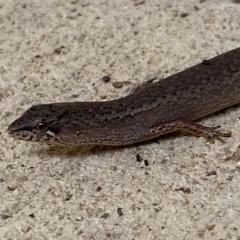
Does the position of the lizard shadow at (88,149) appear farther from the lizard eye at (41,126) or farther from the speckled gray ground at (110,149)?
the lizard eye at (41,126)

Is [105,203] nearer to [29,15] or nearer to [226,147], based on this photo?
[226,147]

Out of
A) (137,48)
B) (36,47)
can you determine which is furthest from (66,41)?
(137,48)

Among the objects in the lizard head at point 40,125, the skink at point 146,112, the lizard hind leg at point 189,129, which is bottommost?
the lizard hind leg at point 189,129

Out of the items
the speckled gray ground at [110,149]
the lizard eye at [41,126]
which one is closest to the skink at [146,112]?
the lizard eye at [41,126]

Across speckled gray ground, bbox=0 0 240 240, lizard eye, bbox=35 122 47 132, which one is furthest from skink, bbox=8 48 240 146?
speckled gray ground, bbox=0 0 240 240

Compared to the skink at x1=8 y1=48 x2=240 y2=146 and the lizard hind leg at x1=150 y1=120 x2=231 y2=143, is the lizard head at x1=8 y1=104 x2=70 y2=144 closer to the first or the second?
the skink at x1=8 y1=48 x2=240 y2=146

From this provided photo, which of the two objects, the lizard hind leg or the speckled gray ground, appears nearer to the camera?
the speckled gray ground

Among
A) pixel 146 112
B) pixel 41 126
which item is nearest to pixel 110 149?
pixel 146 112

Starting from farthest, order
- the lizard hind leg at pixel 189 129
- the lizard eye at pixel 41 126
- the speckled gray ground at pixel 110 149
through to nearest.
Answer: the lizard hind leg at pixel 189 129 < the lizard eye at pixel 41 126 < the speckled gray ground at pixel 110 149

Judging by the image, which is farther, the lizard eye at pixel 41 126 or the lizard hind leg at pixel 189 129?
the lizard hind leg at pixel 189 129
